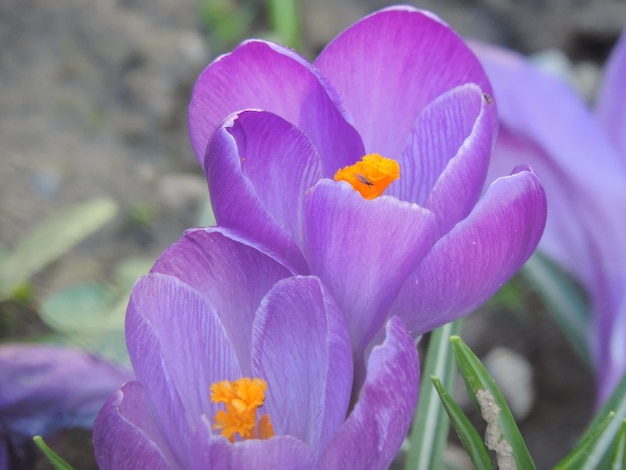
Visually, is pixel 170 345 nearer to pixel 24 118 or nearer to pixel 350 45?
pixel 350 45

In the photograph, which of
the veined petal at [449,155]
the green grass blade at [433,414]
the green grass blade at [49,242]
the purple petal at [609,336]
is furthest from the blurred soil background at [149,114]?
the veined petal at [449,155]

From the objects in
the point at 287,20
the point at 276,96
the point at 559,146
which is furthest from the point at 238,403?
the point at 287,20

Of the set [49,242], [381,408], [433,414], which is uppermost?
[381,408]

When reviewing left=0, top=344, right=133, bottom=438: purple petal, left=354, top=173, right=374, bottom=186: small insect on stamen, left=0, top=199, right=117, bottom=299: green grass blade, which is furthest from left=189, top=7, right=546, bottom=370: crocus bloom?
left=0, top=199, right=117, bottom=299: green grass blade

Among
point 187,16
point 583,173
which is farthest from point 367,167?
point 187,16

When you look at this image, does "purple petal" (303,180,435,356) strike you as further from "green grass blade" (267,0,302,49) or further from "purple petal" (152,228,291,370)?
"green grass blade" (267,0,302,49)

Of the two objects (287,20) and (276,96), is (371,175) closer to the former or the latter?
(276,96)

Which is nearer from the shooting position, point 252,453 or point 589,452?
point 252,453
